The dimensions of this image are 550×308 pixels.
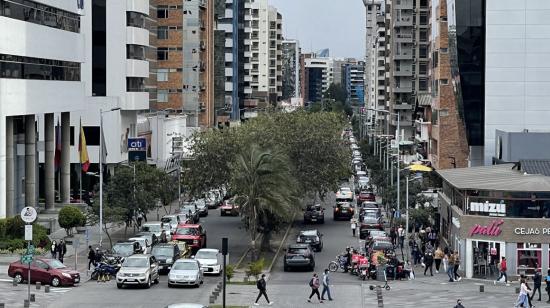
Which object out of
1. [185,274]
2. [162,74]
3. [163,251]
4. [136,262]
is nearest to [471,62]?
[163,251]

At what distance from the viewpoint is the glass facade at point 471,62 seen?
274 ft

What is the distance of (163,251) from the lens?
60188mm

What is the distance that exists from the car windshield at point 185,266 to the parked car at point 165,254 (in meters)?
4.20

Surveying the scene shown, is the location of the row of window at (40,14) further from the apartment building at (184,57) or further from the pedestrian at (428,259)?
the apartment building at (184,57)

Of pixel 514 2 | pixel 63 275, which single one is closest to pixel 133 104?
pixel 514 2

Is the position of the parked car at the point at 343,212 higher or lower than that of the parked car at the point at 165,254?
lower

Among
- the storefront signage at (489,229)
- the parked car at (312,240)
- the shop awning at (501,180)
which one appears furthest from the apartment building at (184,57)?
the storefront signage at (489,229)

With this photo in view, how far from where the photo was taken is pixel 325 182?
86.0 meters

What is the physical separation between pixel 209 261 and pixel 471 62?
31.7 m

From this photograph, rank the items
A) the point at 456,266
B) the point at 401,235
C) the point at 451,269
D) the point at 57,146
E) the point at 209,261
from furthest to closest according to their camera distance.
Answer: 1. the point at 57,146
2. the point at 401,235
3. the point at 209,261
4. the point at 456,266
5. the point at 451,269

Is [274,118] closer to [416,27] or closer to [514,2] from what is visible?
[514,2]

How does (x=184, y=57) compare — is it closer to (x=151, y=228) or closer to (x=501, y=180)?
(x=151, y=228)

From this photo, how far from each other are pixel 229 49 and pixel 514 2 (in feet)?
358

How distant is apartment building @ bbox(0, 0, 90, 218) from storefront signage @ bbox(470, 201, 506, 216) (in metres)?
28.5
